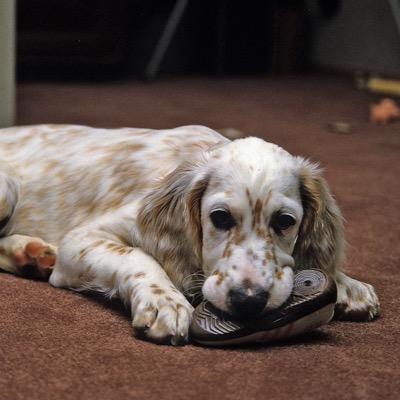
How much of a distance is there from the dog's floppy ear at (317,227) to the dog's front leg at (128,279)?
13.9 inches

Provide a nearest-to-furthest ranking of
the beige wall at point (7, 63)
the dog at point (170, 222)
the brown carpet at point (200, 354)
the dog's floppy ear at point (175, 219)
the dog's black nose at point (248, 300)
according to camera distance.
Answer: the brown carpet at point (200, 354), the dog's black nose at point (248, 300), the dog at point (170, 222), the dog's floppy ear at point (175, 219), the beige wall at point (7, 63)

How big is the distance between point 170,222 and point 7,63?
1.69m

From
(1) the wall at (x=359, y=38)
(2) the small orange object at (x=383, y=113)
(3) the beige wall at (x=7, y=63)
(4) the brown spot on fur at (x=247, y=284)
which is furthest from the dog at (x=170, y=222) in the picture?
(1) the wall at (x=359, y=38)

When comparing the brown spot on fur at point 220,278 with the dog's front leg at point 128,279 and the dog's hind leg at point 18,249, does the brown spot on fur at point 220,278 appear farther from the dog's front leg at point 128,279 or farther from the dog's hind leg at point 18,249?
the dog's hind leg at point 18,249

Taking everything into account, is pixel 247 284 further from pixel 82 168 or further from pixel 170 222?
pixel 82 168

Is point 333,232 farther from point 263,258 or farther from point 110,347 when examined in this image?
point 110,347

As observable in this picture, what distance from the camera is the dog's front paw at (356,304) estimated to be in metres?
2.26

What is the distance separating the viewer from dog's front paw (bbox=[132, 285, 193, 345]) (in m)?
1.96

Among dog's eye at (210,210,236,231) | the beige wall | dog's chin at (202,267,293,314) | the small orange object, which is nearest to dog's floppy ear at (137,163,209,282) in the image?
dog's eye at (210,210,236,231)

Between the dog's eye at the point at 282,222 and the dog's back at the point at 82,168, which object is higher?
the dog's eye at the point at 282,222

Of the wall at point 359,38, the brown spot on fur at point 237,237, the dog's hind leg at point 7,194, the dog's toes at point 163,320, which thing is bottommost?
the wall at point 359,38

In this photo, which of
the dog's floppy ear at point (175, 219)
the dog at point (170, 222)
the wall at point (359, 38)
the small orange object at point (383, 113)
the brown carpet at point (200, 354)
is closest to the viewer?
the brown carpet at point (200, 354)

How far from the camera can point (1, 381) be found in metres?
1.68

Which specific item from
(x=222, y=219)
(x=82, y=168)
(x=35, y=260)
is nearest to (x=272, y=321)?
(x=222, y=219)
